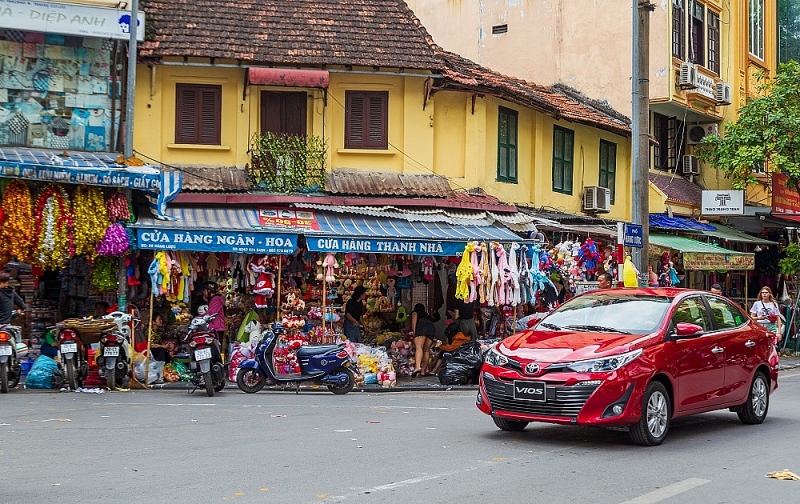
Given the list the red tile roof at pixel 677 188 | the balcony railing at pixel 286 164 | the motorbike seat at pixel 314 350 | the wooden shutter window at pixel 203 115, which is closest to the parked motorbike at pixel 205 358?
the motorbike seat at pixel 314 350

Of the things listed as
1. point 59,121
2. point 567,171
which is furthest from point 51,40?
point 567,171

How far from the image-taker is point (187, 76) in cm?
1970

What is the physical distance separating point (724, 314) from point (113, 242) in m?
9.77

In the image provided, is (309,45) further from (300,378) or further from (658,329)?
(658,329)

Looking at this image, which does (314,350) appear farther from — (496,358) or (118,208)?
(496,358)

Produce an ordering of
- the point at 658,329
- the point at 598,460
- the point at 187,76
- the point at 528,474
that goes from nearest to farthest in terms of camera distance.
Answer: the point at 528,474 < the point at 598,460 < the point at 658,329 < the point at 187,76

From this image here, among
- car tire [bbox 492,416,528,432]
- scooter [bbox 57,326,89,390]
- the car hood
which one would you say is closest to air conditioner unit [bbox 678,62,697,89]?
scooter [bbox 57,326,89,390]

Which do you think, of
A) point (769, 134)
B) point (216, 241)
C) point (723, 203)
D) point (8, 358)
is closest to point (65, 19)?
point (216, 241)

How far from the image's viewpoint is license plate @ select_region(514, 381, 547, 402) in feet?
31.1

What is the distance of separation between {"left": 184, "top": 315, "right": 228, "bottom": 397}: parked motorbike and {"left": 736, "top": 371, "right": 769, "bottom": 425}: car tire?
7778 millimetres

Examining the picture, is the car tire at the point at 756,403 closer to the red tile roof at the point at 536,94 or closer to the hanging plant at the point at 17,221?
the red tile roof at the point at 536,94

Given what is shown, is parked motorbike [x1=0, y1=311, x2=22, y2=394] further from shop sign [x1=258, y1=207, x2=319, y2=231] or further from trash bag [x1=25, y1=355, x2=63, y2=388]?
shop sign [x1=258, y1=207, x2=319, y2=231]

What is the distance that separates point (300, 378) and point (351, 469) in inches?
301

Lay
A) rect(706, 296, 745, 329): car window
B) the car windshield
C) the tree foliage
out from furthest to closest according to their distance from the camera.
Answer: the tree foliage → rect(706, 296, 745, 329): car window → the car windshield
